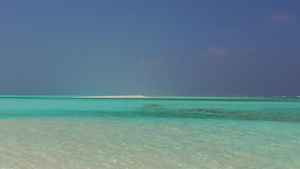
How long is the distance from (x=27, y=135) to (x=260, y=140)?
644 centimetres

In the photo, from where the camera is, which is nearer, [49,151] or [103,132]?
[49,151]

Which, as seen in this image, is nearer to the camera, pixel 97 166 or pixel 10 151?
pixel 97 166

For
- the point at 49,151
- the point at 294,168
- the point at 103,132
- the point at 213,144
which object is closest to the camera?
the point at 294,168

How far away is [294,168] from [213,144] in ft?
7.55

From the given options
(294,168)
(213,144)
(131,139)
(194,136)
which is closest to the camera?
(294,168)

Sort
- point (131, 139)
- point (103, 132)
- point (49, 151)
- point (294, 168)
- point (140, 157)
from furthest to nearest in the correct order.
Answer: point (103, 132) → point (131, 139) → point (49, 151) → point (140, 157) → point (294, 168)

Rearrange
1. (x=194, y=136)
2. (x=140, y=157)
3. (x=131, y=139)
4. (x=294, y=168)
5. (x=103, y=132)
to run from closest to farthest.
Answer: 1. (x=294, y=168)
2. (x=140, y=157)
3. (x=131, y=139)
4. (x=194, y=136)
5. (x=103, y=132)

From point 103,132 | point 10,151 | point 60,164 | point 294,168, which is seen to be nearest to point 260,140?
point 294,168

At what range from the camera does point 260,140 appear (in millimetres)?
8266

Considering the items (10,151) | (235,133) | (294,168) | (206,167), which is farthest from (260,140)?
(10,151)

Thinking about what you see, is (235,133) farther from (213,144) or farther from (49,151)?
(49,151)

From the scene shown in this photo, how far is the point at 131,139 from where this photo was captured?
8.19 m

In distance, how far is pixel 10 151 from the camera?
6477 millimetres

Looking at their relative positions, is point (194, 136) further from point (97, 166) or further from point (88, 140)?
point (97, 166)
